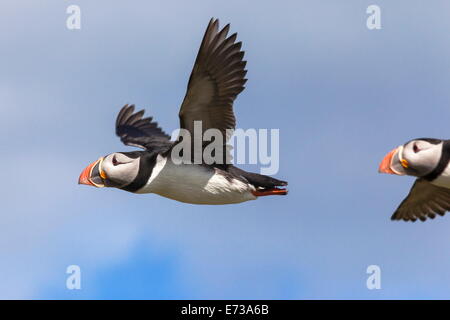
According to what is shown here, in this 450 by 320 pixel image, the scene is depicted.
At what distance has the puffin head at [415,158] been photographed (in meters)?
8.21

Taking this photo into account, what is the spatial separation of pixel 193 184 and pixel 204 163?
25cm

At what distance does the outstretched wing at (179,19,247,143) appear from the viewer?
7.92 metres

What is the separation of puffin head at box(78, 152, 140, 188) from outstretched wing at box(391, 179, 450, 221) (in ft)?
9.80

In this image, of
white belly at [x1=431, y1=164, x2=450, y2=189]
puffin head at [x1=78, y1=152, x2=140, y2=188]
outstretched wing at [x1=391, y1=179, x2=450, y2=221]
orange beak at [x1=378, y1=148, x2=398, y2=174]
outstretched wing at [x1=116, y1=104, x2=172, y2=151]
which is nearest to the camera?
white belly at [x1=431, y1=164, x2=450, y2=189]

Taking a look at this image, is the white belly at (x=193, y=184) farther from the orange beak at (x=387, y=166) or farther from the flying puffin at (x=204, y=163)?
the orange beak at (x=387, y=166)

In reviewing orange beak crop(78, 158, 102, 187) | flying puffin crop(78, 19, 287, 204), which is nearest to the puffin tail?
flying puffin crop(78, 19, 287, 204)

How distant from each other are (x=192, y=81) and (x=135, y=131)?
2.61 m

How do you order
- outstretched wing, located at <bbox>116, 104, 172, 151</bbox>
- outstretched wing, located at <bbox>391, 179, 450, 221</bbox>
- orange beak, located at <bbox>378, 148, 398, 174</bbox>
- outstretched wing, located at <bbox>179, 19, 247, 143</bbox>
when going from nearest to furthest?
outstretched wing, located at <bbox>179, 19, 247, 143</bbox> → orange beak, located at <bbox>378, 148, 398, 174</bbox> → outstretched wing, located at <bbox>391, 179, 450, 221</bbox> → outstretched wing, located at <bbox>116, 104, 172, 151</bbox>

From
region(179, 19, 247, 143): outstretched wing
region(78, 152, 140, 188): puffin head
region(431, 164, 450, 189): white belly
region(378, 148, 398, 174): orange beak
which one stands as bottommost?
region(431, 164, 450, 189): white belly

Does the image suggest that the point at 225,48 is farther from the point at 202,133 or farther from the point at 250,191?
the point at 250,191

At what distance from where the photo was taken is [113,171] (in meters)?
8.56

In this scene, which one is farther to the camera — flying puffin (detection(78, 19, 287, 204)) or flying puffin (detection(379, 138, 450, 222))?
flying puffin (detection(379, 138, 450, 222))

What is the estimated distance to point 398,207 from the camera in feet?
31.7

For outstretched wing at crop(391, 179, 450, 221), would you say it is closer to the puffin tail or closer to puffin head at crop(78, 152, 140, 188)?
the puffin tail
